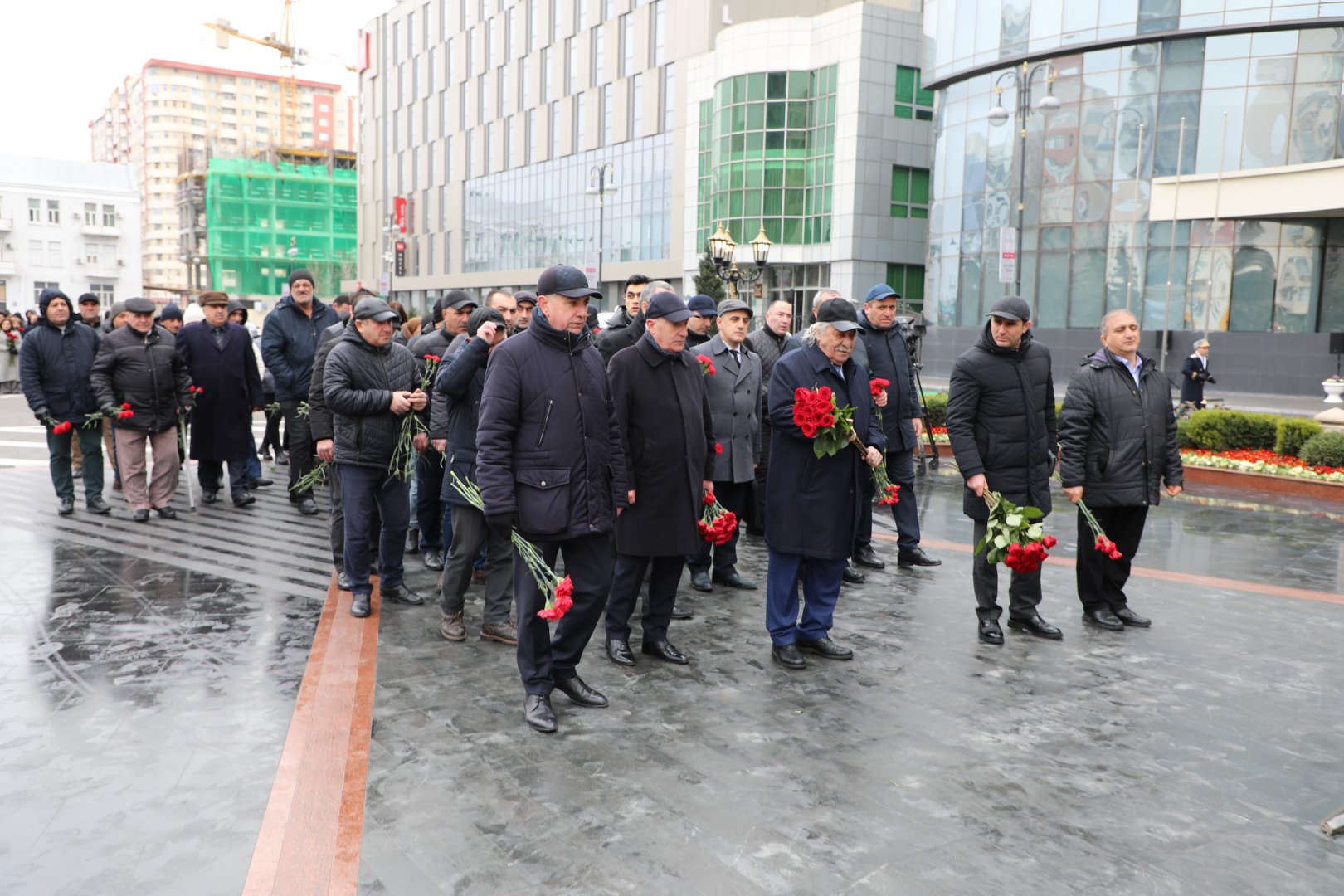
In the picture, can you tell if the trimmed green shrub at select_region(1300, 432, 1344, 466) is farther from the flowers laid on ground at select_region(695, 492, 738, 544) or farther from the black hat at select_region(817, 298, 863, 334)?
the flowers laid on ground at select_region(695, 492, 738, 544)

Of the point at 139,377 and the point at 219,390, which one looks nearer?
the point at 139,377

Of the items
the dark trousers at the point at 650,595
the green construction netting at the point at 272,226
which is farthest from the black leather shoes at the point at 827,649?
the green construction netting at the point at 272,226

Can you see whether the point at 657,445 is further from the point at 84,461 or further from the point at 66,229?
the point at 66,229

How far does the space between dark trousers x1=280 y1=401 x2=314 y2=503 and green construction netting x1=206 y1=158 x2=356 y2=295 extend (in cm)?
7501

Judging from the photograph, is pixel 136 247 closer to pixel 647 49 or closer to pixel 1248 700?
pixel 647 49

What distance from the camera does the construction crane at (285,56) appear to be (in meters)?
146

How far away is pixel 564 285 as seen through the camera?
182 inches

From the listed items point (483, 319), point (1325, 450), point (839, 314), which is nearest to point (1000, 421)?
point (839, 314)

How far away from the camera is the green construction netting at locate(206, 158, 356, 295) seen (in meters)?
80.7

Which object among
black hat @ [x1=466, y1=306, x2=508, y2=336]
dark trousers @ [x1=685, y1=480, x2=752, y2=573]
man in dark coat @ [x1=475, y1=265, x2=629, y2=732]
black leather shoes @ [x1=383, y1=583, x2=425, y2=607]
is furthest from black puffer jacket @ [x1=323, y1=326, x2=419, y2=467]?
dark trousers @ [x1=685, y1=480, x2=752, y2=573]

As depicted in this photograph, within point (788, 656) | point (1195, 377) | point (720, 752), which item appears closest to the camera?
point (720, 752)

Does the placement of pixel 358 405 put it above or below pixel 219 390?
above

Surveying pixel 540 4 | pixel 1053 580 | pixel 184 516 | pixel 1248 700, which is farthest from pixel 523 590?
pixel 540 4

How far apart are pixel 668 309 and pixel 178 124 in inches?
7297
